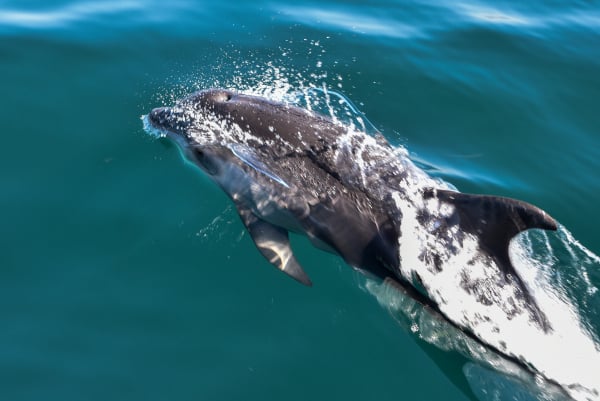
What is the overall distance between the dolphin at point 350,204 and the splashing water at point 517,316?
0.10 ft

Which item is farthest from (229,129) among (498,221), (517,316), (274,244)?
(517,316)

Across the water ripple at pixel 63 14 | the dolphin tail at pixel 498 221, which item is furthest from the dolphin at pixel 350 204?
the water ripple at pixel 63 14

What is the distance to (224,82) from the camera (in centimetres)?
798

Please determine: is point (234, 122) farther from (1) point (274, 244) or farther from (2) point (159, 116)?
(1) point (274, 244)

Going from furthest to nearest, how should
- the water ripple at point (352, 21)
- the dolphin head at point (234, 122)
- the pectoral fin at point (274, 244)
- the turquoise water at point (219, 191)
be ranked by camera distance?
the water ripple at point (352, 21) → the dolphin head at point (234, 122) → the pectoral fin at point (274, 244) → the turquoise water at point (219, 191)

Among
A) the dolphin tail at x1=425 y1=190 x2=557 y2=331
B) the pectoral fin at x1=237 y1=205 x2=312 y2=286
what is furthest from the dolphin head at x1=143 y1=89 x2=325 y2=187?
the dolphin tail at x1=425 y1=190 x2=557 y2=331

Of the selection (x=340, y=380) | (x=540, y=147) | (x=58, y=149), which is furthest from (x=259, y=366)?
(x=540, y=147)

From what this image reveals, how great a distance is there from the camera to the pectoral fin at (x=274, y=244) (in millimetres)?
5391

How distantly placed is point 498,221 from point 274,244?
1952 mm

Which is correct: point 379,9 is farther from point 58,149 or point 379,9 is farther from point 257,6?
point 58,149

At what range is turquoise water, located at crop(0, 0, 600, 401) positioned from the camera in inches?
188

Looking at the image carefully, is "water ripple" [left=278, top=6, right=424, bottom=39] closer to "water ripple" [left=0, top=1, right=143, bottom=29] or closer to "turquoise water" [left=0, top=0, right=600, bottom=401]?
"turquoise water" [left=0, top=0, right=600, bottom=401]

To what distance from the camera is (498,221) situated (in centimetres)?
498

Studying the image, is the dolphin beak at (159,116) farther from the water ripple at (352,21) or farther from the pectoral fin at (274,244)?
the water ripple at (352,21)
